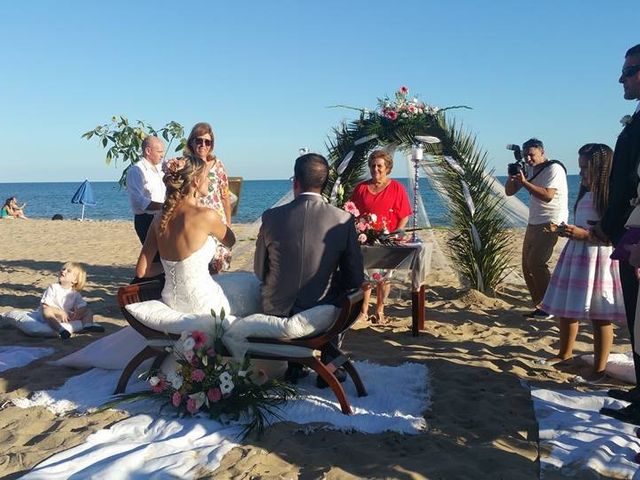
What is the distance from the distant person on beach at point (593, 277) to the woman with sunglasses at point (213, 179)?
2.72m

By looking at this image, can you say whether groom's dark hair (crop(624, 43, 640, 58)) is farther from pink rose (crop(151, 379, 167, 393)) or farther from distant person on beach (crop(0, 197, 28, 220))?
distant person on beach (crop(0, 197, 28, 220))

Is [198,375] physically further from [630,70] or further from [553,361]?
[630,70]

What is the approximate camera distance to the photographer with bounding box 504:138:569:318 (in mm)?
6641

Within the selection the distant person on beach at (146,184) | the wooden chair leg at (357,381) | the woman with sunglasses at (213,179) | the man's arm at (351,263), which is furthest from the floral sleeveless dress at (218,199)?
the wooden chair leg at (357,381)

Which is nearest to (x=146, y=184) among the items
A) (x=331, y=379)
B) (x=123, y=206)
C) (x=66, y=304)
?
(x=66, y=304)

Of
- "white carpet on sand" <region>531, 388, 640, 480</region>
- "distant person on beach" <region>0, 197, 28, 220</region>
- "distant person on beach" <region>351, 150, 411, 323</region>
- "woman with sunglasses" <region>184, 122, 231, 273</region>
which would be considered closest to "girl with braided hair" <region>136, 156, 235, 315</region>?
"woman with sunglasses" <region>184, 122, 231, 273</region>

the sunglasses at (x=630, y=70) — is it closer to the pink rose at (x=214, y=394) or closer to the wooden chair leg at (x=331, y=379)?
the wooden chair leg at (x=331, y=379)

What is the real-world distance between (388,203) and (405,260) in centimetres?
73

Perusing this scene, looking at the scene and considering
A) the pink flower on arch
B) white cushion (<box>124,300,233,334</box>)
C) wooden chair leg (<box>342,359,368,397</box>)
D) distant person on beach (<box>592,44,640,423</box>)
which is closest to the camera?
distant person on beach (<box>592,44,640,423</box>)

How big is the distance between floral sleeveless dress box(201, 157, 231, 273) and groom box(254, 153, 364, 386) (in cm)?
160

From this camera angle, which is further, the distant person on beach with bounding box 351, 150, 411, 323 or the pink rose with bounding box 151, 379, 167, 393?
the distant person on beach with bounding box 351, 150, 411, 323

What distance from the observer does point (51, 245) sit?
15305 millimetres

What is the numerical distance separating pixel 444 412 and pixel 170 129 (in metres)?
6.57

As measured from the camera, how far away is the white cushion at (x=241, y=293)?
4.41m
